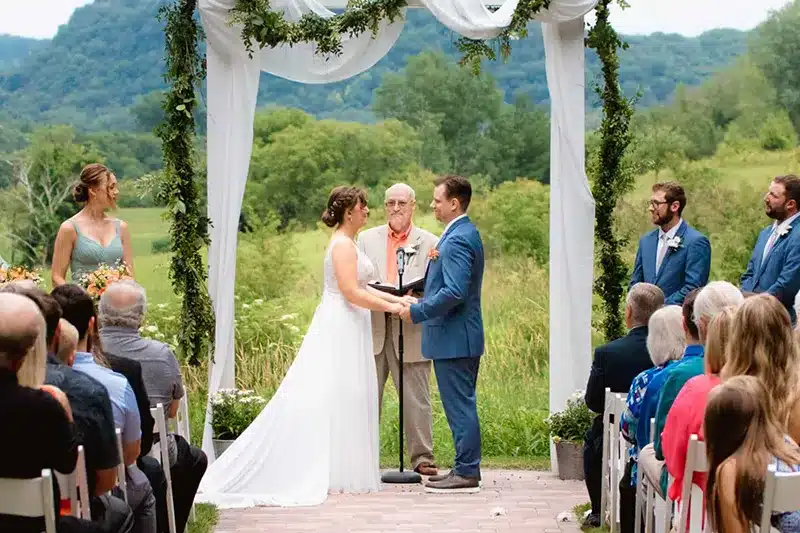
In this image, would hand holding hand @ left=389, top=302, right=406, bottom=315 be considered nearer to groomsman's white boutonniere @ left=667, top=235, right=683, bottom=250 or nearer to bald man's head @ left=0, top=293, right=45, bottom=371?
groomsman's white boutonniere @ left=667, top=235, right=683, bottom=250

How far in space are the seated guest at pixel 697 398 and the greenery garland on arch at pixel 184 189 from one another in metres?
3.73

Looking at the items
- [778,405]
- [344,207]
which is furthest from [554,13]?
[778,405]

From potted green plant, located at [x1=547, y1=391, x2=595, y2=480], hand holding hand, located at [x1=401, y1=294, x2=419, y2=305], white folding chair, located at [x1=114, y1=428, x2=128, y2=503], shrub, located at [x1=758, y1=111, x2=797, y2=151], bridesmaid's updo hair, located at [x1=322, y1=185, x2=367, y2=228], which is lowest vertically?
potted green plant, located at [x1=547, y1=391, x2=595, y2=480]

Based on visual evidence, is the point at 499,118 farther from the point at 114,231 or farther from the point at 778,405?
the point at 778,405

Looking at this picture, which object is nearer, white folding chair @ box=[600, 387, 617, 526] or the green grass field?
white folding chair @ box=[600, 387, 617, 526]

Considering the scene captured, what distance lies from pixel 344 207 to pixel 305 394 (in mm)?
1005

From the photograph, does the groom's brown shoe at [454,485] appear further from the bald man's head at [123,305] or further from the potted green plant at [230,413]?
the bald man's head at [123,305]

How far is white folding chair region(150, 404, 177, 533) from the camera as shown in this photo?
17.0 ft

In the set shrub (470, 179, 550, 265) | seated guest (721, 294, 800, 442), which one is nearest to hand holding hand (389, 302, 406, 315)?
seated guest (721, 294, 800, 442)

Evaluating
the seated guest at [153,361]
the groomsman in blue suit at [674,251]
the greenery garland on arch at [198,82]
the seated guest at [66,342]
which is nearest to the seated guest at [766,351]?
the seated guest at [66,342]

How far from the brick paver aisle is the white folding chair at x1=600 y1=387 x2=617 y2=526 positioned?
0.22m

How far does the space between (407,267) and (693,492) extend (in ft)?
12.3

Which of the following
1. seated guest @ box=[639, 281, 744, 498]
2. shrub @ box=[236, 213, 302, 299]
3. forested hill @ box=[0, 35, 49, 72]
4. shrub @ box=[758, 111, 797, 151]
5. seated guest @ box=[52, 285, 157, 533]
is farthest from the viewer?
forested hill @ box=[0, 35, 49, 72]

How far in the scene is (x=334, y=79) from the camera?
25.1 feet
